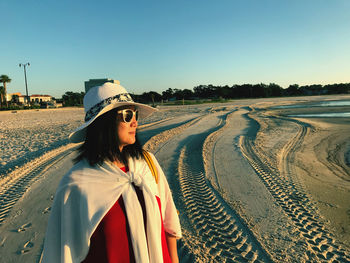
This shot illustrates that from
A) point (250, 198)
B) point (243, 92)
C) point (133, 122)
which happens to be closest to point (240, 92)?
point (243, 92)

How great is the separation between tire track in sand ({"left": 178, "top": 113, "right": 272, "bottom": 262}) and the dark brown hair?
7.38 feet

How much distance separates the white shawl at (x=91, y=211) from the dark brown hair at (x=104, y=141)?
0.34 feet

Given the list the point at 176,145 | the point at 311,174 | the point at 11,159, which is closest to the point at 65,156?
the point at 11,159

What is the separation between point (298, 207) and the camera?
14.3 ft

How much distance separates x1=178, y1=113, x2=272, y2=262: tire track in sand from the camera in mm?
3074

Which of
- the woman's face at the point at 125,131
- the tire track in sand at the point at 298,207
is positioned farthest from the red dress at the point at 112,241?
the tire track in sand at the point at 298,207

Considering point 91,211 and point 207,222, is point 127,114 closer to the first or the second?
point 91,211

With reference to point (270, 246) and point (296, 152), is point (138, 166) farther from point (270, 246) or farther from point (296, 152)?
point (296, 152)

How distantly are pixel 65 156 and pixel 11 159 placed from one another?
1.86 meters

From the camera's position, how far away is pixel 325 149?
29.5 ft

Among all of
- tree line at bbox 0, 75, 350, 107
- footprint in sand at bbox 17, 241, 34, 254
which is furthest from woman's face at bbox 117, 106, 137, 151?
tree line at bbox 0, 75, 350, 107

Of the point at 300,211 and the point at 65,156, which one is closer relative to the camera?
the point at 300,211

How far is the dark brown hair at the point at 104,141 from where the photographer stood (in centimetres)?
154

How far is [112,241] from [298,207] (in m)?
4.16
